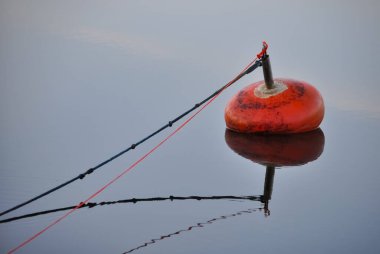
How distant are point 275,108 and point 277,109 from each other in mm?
19

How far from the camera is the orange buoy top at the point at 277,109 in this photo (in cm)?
368

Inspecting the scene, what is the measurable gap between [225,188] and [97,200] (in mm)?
888

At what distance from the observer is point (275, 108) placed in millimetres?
3689

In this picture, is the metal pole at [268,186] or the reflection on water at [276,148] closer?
the metal pole at [268,186]

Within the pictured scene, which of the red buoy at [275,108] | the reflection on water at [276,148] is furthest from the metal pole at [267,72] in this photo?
the reflection on water at [276,148]

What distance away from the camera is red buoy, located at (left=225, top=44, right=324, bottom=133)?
12.1ft

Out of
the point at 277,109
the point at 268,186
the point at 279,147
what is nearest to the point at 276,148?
the point at 279,147

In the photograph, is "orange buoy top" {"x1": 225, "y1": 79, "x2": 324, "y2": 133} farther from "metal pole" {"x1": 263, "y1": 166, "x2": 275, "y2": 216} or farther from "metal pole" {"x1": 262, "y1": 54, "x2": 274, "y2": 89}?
"metal pole" {"x1": 263, "y1": 166, "x2": 275, "y2": 216}

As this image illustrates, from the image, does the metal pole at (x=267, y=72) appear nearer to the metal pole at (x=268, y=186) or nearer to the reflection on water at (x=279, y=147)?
the reflection on water at (x=279, y=147)

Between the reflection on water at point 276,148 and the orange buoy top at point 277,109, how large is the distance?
0.06 m

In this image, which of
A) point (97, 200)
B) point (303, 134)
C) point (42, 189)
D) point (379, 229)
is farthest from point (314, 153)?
point (42, 189)

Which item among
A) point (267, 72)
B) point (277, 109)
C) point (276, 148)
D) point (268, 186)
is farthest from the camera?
point (267, 72)

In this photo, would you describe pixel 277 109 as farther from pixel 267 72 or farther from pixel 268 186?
pixel 268 186

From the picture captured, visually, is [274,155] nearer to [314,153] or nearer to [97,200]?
[314,153]
